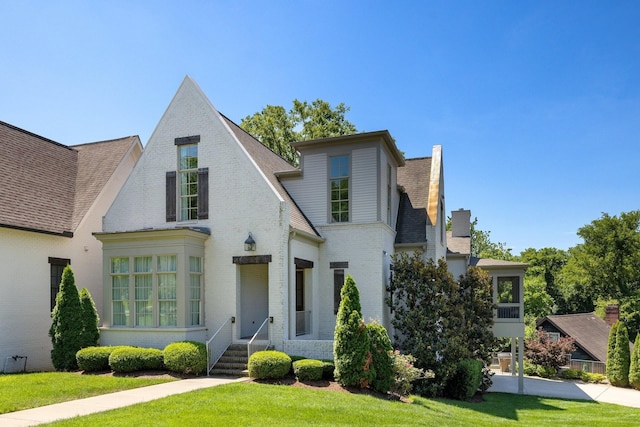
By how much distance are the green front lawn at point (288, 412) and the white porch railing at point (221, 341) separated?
3528 mm

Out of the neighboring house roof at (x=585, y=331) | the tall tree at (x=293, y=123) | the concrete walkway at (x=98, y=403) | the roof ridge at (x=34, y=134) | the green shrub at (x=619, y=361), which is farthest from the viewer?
the tall tree at (x=293, y=123)

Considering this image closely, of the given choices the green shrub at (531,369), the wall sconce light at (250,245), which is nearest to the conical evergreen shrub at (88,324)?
the wall sconce light at (250,245)

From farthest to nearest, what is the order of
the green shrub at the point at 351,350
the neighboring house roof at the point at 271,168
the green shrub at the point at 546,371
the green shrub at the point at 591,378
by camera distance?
the green shrub at the point at 546,371 < the green shrub at the point at 591,378 < the neighboring house roof at the point at 271,168 < the green shrub at the point at 351,350

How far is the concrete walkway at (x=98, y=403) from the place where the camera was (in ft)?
28.3

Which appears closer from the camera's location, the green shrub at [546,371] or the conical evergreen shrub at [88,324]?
the conical evergreen shrub at [88,324]

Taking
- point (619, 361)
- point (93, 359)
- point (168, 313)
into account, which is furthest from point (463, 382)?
point (619, 361)

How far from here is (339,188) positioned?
1845 cm

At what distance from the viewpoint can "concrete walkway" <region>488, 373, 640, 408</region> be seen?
20703 mm

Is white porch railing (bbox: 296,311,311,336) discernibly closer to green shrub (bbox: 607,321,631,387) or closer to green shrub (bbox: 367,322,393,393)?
green shrub (bbox: 367,322,393,393)

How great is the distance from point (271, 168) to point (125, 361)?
9.09 meters

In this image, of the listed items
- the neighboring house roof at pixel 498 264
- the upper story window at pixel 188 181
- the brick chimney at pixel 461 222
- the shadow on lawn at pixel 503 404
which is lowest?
the shadow on lawn at pixel 503 404

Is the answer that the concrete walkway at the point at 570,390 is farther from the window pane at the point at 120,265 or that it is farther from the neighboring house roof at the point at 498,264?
the window pane at the point at 120,265

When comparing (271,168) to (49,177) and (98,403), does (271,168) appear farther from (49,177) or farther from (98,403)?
(98,403)

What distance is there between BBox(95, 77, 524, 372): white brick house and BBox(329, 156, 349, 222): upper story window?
4cm
